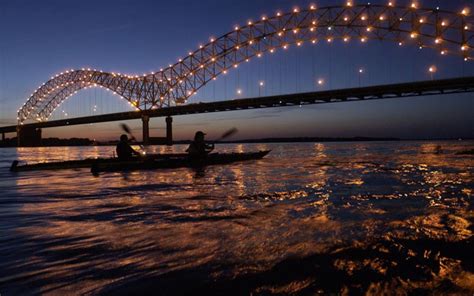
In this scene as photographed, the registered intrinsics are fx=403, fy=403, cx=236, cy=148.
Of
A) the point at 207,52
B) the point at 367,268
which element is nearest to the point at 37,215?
the point at 367,268

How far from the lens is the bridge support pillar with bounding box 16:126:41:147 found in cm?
11638

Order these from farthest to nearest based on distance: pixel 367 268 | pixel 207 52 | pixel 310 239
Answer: pixel 207 52
pixel 310 239
pixel 367 268

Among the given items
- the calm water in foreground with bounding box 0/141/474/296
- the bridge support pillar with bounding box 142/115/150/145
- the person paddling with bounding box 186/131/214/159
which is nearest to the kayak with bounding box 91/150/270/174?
the person paddling with bounding box 186/131/214/159

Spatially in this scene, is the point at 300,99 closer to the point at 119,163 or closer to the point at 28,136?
the point at 119,163

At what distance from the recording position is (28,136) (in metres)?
119

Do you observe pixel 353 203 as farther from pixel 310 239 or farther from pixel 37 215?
pixel 37 215

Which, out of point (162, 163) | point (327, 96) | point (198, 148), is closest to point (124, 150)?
point (162, 163)

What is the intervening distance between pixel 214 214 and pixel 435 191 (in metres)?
6.64

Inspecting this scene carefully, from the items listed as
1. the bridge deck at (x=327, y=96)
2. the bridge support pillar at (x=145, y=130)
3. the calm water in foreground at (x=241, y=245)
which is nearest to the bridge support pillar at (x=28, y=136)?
the bridge deck at (x=327, y=96)

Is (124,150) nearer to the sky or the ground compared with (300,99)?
nearer to the ground

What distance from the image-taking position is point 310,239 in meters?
5.48

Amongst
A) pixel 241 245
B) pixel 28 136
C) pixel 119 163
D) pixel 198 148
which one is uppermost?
pixel 28 136

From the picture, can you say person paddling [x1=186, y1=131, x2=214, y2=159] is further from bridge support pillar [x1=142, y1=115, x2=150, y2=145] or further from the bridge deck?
bridge support pillar [x1=142, y1=115, x2=150, y2=145]

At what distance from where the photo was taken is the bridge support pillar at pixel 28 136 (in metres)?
116
